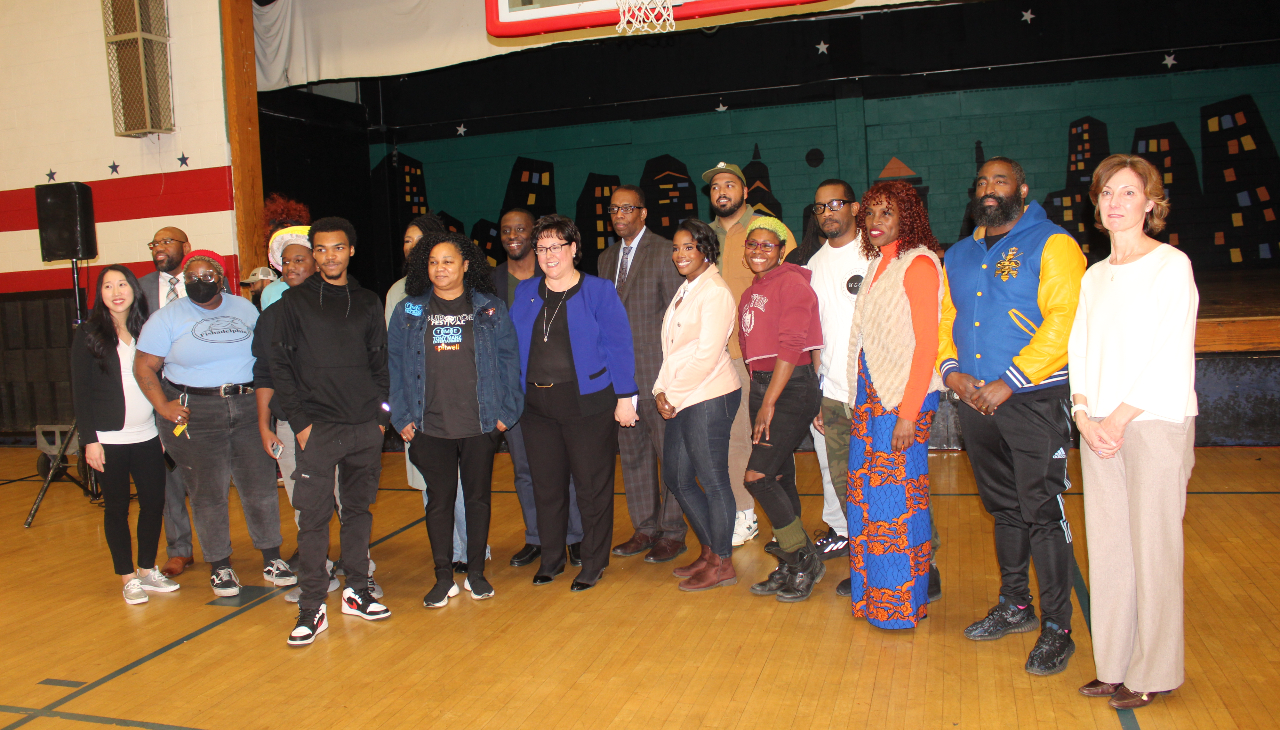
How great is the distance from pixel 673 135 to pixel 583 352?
6557 millimetres

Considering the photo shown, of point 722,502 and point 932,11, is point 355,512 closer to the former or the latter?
point 722,502

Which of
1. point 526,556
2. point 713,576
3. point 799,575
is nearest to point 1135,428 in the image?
point 799,575

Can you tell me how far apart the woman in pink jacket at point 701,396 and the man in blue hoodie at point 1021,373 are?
963 millimetres

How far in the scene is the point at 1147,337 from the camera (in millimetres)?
2412

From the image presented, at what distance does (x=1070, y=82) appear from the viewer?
8602 mm

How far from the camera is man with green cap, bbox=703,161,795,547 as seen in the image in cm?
423

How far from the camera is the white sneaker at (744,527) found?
14.3 feet

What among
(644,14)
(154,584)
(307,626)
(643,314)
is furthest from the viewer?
(644,14)

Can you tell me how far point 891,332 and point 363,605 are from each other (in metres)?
2.35

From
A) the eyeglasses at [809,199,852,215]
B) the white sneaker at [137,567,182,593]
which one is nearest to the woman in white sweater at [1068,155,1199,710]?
the eyeglasses at [809,199,852,215]

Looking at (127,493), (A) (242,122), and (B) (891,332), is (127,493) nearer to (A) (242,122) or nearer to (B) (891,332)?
(B) (891,332)

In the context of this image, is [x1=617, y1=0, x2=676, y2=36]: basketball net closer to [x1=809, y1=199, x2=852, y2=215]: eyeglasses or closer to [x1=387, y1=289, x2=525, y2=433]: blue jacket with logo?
[x1=809, y1=199, x2=852, y2=215]: eyeglasses

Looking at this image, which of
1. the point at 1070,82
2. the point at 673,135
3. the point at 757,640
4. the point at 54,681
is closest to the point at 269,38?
the point at 673,135

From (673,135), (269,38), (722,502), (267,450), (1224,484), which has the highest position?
(269,38)
